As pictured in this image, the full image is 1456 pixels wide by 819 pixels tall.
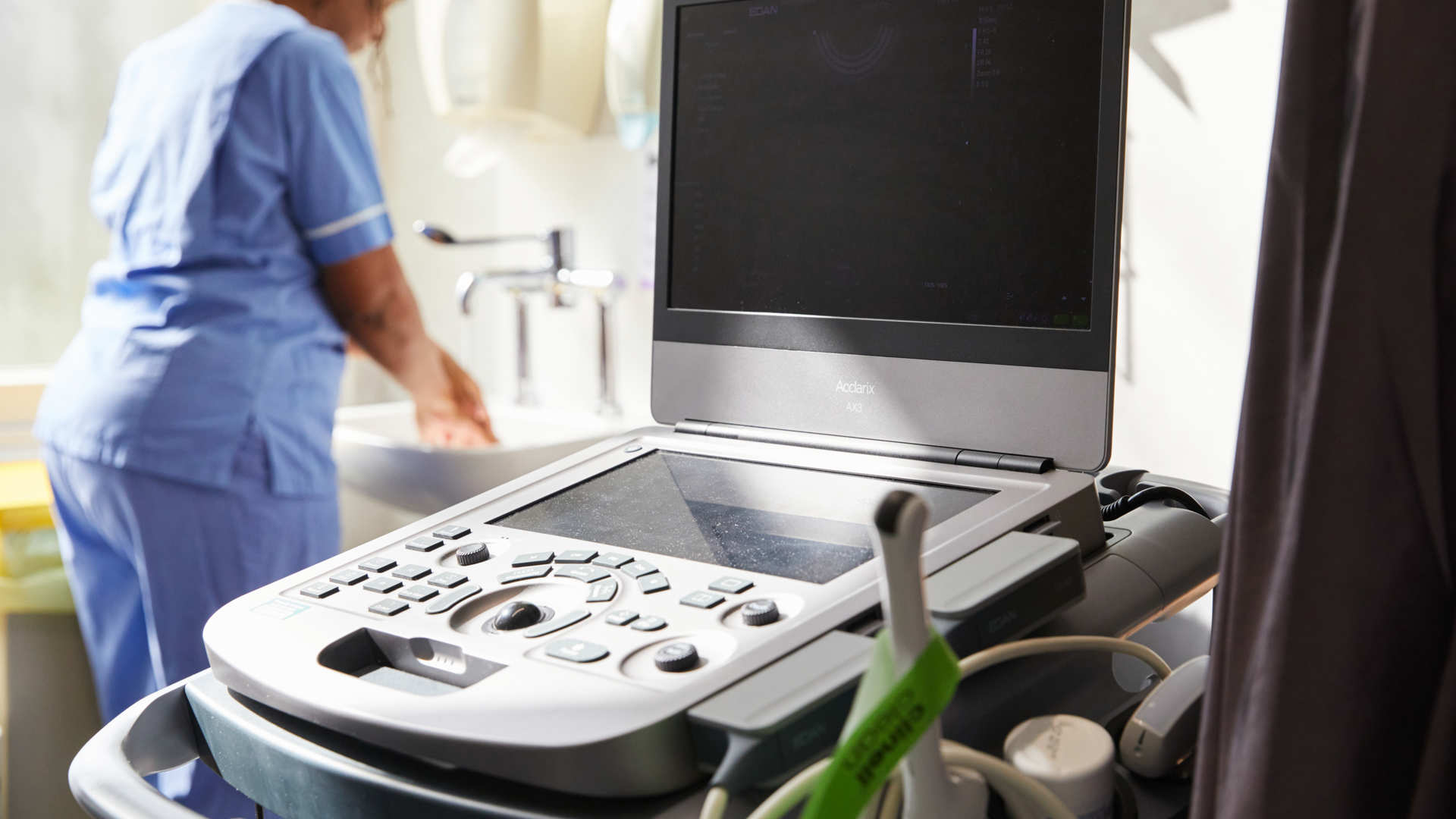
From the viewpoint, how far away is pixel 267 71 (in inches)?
51.4

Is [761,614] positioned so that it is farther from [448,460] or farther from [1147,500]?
[448,460]

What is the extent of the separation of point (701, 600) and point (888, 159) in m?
0.29

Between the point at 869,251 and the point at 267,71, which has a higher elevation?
the point at 267,71

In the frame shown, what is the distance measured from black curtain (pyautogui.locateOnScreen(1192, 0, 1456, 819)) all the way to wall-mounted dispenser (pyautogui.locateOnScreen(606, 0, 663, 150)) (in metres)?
1.39

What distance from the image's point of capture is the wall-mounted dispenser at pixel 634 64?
1.63m

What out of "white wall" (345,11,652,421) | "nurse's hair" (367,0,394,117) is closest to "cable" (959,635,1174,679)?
"white wall" (345,11,652,421)

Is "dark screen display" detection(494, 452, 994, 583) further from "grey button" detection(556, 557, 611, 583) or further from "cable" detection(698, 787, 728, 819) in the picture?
"cable" detection(698, 787, 728, 819)

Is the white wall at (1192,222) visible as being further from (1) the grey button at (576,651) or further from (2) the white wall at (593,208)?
(1) the grey button at (576,651)

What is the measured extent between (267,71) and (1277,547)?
127 cm

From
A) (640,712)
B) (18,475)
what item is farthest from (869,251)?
(18,475)

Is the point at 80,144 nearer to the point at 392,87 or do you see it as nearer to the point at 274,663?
the point at 392,87

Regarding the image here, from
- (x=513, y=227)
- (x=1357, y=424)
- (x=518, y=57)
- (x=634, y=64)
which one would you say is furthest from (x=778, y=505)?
(x=513, y=227)

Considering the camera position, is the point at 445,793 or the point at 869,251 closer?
the point at 445,793

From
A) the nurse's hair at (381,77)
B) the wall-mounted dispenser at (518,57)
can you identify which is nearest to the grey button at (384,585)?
the wall-mounted dispenser at (518,57)
